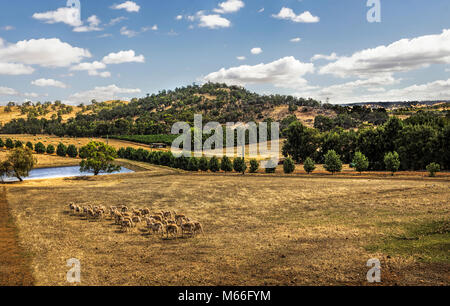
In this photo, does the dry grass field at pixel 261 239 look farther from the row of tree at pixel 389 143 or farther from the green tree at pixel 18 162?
the row of tree at pixel 389 143

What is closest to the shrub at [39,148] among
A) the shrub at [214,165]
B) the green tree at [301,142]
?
the shrub at [214,165]

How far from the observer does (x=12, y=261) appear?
2056 cm

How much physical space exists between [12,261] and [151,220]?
1065 centimetres

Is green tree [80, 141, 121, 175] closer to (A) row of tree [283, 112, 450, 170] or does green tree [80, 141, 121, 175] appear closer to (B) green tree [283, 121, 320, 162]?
(A) row of tree [283, 112, 450, 170]

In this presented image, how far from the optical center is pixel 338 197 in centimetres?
4084

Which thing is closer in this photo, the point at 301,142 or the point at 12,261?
the point at 12,261

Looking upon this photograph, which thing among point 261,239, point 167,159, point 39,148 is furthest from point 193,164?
point 39,148

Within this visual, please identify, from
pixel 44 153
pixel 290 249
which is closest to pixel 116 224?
pixel 290 249

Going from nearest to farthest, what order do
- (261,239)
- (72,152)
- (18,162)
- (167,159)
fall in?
1. (261,239)
2. (18,162)
3. (167,159)
4. (72,152)

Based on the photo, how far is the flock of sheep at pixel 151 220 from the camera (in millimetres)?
26875

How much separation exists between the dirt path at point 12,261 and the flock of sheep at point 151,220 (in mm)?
7112

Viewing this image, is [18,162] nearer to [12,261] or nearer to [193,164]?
[193,164]
